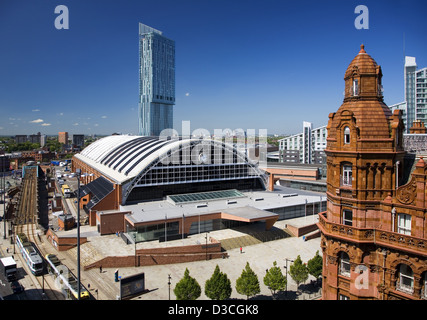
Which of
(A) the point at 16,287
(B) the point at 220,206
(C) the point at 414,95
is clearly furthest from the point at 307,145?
(A) the point at 16,287

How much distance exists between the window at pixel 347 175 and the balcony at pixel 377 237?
217 centimetres

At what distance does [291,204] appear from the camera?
55.7 meters

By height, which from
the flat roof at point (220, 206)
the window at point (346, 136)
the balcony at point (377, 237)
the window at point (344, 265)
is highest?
the window at point (346, 136)

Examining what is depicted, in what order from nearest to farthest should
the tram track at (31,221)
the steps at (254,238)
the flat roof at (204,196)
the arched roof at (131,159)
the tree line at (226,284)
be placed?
the tree line at (226,284) < the tram track at (31,221) < the steps at (254,238) < the flat roof at (204,196) < the arched roof at (131,159)

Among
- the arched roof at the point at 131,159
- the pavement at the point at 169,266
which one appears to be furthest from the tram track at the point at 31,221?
the arched roof at the point at 131,159

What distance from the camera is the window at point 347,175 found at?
1584cm

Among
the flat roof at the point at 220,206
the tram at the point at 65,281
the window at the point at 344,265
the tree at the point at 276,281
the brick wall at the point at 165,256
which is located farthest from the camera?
the flat roof at the point at 220,206

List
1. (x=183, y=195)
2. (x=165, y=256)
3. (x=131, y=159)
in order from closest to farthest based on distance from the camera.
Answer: (x=165, y=256), (x=183, y=195), (x=131, y=159)

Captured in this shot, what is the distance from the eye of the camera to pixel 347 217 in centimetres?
1606

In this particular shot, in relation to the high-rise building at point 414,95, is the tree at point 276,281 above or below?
below

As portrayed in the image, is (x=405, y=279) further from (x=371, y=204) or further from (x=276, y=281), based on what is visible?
(x=276, y=281)

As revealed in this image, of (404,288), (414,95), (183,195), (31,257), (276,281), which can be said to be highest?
(414,95)

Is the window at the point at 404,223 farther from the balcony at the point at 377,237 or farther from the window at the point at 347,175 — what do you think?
the window at the point at 347,175

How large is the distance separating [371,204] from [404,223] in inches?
63.0
